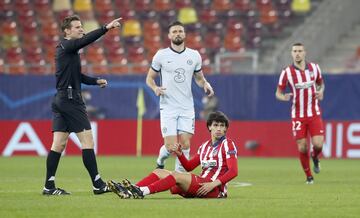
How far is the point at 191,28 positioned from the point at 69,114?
1988 centimetres

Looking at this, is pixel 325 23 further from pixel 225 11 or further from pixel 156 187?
pixel 156 187

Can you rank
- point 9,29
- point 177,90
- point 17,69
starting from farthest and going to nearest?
point 9,29
point 17,69
point 177,90

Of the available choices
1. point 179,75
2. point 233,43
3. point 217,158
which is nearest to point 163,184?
point 217,158

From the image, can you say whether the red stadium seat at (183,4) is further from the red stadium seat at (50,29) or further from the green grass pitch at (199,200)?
the green grass pitch at (199,200)

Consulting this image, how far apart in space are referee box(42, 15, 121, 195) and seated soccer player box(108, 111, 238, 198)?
4.00ft

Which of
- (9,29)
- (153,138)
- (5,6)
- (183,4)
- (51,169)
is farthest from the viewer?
(183,4)

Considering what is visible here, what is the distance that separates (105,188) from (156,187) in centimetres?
155

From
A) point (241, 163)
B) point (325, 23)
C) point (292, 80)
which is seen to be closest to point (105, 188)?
point (292, 80)

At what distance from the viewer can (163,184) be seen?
11539 millimetres

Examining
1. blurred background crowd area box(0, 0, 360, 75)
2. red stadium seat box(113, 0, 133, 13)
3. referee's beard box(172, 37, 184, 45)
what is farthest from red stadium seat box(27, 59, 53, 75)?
referee's beard box(172, 37, 184, 45)

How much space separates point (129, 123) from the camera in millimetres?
26625

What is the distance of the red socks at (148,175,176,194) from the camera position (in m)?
11.5

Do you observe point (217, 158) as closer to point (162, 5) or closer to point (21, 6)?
point (21, 6)

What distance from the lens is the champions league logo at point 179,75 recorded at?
15.1 metres
